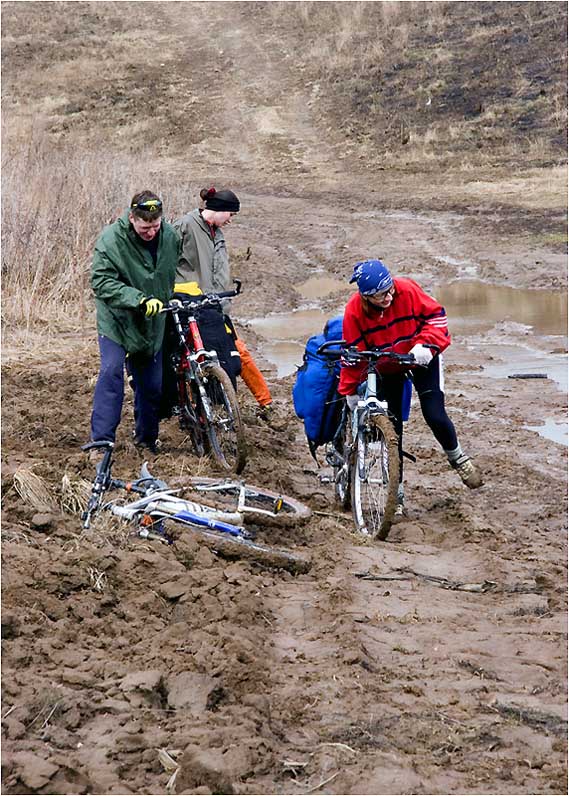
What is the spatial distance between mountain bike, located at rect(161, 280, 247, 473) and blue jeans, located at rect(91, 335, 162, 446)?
260mm

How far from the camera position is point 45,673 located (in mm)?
4465

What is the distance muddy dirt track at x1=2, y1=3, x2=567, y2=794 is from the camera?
392 centimetres

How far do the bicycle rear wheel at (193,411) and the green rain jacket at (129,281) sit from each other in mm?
620

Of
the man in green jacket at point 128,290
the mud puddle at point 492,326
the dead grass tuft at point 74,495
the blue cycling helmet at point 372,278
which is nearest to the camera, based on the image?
the dead grass tuft at point 74,495

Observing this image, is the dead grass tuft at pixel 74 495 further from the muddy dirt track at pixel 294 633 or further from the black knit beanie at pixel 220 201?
the black knit beanie at pixel 220 201

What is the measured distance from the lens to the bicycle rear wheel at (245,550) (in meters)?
6.04

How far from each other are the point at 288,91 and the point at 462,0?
6814 millimetres

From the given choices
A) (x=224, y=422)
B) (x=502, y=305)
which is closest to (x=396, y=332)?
(x=224, y=422)

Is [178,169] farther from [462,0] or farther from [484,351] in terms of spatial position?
[484,351]

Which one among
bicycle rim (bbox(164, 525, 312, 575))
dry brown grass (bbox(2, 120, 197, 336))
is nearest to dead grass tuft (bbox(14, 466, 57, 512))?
bicycle rim (bbox(164, 525, 312, 575))

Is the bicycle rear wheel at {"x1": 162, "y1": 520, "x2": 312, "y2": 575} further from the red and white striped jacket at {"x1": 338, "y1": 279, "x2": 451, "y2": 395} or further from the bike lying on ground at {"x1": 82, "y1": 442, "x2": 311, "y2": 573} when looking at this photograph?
the red and white striped jacket at {"x1": 338, "y1": 279, "x2": 451, "y2": 395}

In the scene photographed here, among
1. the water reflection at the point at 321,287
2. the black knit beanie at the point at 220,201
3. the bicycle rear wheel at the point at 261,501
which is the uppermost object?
the black knit beanie at the point at 220,201

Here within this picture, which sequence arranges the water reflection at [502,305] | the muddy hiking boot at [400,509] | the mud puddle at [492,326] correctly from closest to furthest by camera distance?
the muddy hiking boot at [400,509], the mud puddle at [492,326], the water reflection at [502,305]

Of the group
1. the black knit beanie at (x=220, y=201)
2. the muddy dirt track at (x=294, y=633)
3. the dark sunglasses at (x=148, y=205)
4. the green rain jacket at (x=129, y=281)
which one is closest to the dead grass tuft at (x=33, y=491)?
the muddy dirt track at (x=294, y=633)
